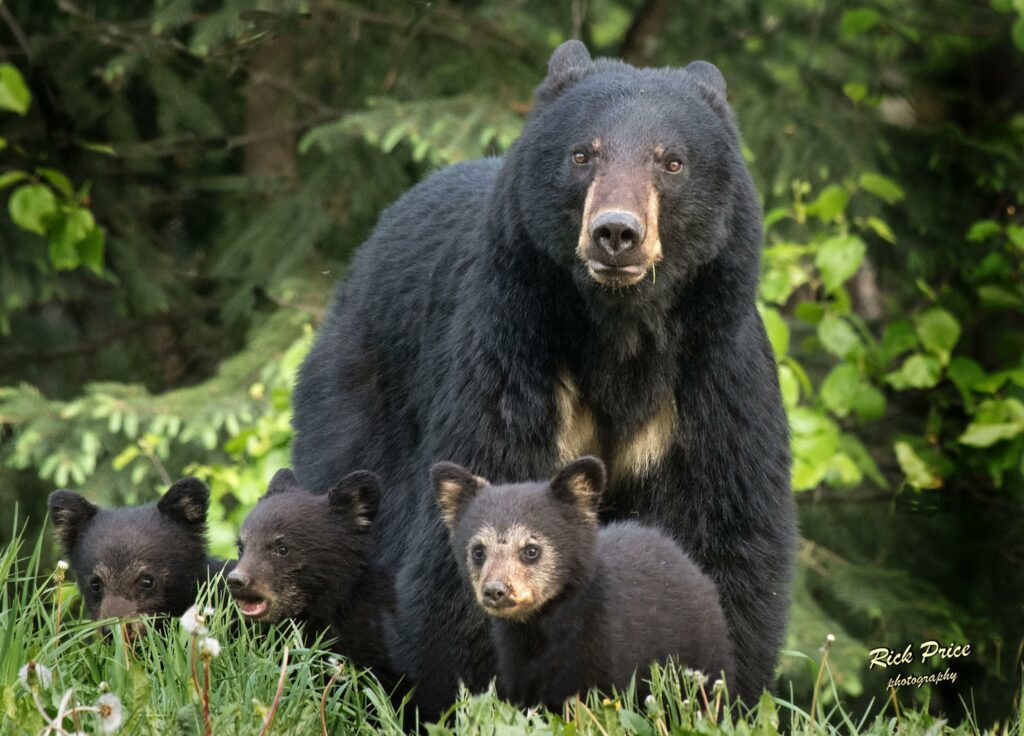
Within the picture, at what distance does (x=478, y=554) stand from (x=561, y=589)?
23 centimetres

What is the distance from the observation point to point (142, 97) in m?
10.7

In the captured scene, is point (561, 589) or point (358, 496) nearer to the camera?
point (561, 589)

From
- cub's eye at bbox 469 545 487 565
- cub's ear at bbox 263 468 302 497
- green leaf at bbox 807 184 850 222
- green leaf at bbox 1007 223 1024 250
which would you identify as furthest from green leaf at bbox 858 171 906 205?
cub's eye at bbox 469 545 487 565

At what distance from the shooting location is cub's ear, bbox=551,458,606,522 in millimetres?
4004

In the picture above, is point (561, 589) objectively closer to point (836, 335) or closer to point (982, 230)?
point (836, 335)

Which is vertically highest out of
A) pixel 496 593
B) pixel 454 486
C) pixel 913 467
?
pixel 454 486

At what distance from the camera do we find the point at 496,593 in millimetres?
3783

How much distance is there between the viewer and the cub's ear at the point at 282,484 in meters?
5.03

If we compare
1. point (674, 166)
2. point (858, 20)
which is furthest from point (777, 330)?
point (674, 166)

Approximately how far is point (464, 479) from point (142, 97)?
7.28 metres

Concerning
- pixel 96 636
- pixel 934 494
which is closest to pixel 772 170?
pixel 934 494

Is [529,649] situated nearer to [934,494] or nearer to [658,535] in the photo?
[658,535]

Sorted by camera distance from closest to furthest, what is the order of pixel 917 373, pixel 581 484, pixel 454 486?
pixel 581 484
pixel 454 486
pixel 917 373

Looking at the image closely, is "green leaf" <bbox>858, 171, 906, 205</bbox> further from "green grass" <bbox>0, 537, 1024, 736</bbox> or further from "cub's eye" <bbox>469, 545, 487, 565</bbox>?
"cub's eye" <bbox>469, 545, 487, 565</bbox>
